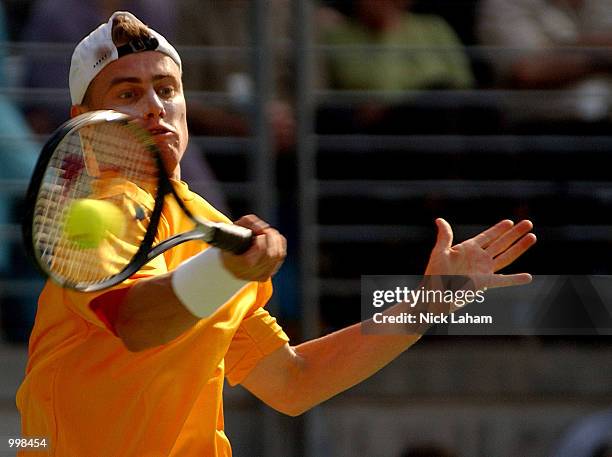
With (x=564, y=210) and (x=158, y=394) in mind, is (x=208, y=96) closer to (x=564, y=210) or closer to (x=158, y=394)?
(x=564, y=210)

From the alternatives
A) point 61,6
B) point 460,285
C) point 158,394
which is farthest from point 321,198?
point 158,394

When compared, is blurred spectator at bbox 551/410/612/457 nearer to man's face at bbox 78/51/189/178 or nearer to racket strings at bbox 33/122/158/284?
man's face at bbox 78/51/189/178

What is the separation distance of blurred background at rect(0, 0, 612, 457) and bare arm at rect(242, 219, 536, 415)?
4.79ft

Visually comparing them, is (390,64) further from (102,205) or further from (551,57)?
(102,205)

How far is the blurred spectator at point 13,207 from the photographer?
4.36 meters

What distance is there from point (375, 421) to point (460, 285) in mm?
1679

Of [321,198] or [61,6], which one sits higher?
[61,6]

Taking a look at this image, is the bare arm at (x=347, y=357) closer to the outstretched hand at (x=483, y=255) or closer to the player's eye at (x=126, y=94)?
the outstretched hand at (x=483, y=255)

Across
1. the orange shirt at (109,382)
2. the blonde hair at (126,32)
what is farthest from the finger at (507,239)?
the blonde hair at (126,32)

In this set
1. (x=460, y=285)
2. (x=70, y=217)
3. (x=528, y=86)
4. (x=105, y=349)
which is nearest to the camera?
(x=70, y=217)

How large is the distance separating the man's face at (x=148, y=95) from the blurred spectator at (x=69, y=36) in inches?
66.9

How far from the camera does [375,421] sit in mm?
4426

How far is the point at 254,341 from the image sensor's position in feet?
9.32

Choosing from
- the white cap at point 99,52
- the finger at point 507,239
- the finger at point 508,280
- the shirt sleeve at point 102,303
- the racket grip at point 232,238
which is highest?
the white cap at point 99,52
